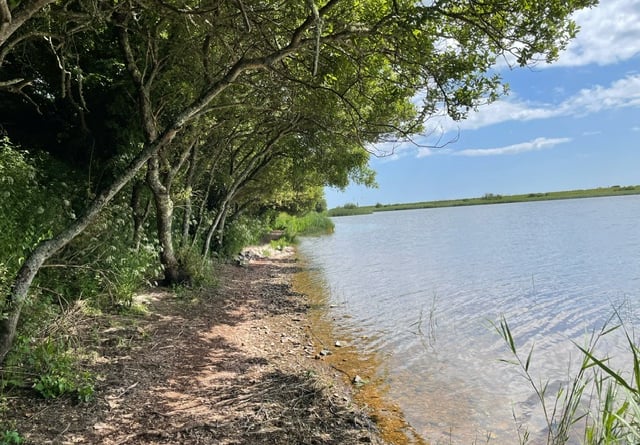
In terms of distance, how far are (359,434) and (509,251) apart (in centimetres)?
1974

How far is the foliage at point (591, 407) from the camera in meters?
3.04

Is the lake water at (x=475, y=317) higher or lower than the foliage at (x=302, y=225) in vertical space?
lower

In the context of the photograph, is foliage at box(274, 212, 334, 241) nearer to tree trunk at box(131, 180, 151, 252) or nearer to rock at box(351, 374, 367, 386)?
tree trunk at box(131, 180, 151, 252)

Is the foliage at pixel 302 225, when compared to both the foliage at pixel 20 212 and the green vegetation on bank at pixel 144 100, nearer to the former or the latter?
the green vegetation on bank at pixel 144 100

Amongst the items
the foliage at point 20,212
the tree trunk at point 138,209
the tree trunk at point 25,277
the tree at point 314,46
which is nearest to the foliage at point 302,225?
the tree trunk at point 138,209

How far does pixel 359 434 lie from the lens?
473 cm

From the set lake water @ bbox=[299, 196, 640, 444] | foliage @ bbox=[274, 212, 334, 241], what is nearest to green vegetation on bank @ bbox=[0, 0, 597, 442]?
lake water @ bbox=[299, 196, 640, 444]

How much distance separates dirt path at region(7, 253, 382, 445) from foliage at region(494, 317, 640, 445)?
190 centimetres

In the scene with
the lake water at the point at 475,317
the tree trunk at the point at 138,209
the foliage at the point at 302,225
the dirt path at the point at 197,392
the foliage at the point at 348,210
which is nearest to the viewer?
the dirt path at the point at 197,392

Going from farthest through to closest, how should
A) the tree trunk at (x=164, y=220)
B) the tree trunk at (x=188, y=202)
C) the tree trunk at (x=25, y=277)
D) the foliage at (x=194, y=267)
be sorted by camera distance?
the tree trunk at (x=188, y=202), the foliage at (x=194, y=267), the tree trunk at (x=164, y=220), the tree trunk at (x=25, y=277)

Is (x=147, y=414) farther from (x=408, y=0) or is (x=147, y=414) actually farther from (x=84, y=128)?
(x=84, y=128)

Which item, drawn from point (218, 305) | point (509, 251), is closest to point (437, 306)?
point (218, 305)

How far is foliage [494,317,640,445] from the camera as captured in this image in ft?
9.99

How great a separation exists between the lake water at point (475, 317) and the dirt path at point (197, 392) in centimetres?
123
